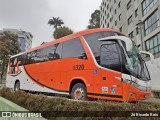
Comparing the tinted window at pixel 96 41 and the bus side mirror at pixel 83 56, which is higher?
the tinted window at pixel 96 41

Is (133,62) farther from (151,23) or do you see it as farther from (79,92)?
(151,23)

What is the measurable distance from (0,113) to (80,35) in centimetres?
699

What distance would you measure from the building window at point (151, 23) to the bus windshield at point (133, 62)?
14628 millimetres

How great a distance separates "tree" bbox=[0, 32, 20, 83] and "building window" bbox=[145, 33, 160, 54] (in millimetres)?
28571

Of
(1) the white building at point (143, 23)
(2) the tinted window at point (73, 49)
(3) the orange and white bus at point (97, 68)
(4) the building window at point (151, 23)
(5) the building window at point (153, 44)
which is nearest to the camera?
(3) the orange and white bus at point (97, 68)

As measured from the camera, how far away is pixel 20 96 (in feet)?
29.0

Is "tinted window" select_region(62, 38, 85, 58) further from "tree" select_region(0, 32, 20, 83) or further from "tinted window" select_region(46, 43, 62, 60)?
"tree" select_region(0, 32, 20, 83)

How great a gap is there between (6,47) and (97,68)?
38718mm

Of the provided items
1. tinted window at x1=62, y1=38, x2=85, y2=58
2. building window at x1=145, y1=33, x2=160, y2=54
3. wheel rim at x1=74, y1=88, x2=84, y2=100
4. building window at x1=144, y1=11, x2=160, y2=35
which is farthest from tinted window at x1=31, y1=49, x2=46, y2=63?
building window at x1=144, y1=11, x2=160, y2=35

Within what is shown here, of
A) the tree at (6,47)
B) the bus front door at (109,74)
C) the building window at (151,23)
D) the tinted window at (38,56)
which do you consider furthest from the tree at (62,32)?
the bus front door at (109,74)

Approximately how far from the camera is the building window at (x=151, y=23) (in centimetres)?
2373

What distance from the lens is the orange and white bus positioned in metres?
9.12

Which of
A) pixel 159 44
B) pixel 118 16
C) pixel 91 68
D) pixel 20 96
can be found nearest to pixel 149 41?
pixel 159 44

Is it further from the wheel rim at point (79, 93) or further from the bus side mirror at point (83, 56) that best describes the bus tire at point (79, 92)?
the bus side mirror at point (83, 56)
